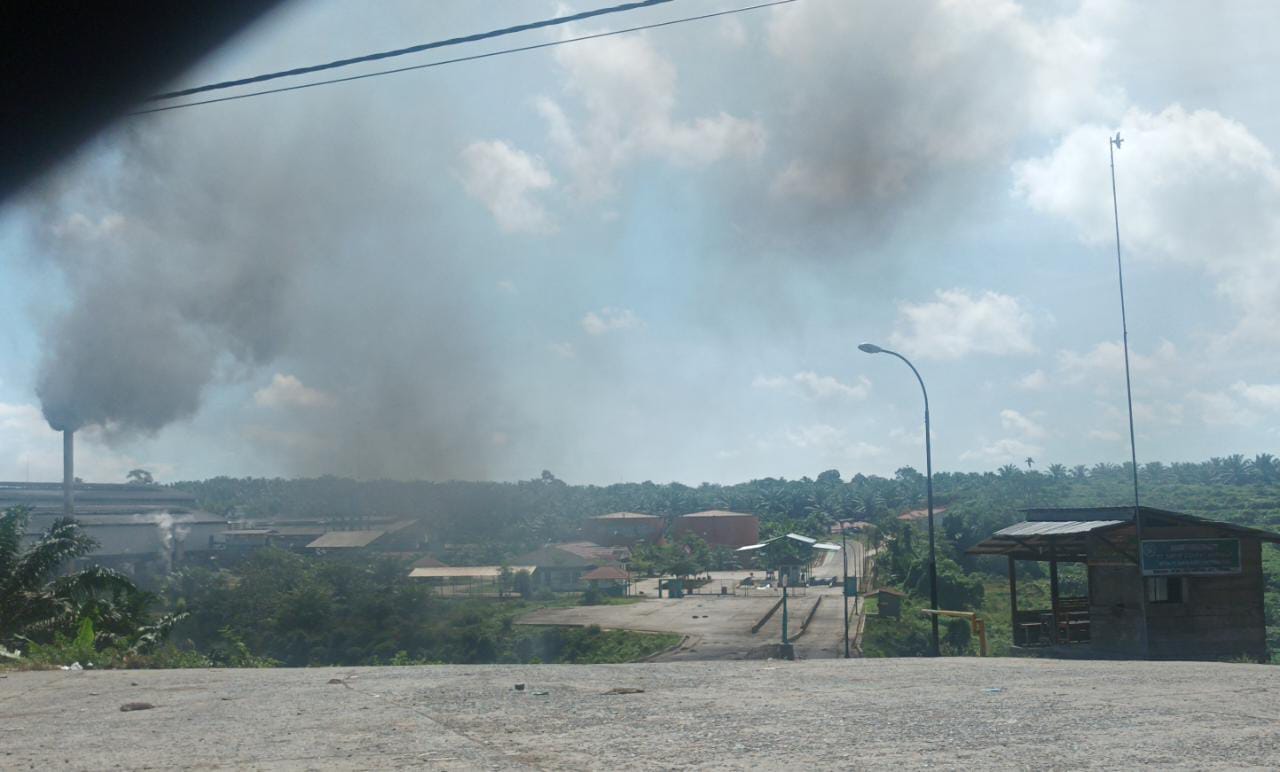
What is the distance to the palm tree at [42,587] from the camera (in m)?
17.3

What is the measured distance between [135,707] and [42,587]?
33.2 feet

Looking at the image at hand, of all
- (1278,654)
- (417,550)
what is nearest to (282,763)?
(1278,654)

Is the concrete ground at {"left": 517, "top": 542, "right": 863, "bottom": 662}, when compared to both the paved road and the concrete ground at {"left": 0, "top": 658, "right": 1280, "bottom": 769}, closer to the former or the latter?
the paved road

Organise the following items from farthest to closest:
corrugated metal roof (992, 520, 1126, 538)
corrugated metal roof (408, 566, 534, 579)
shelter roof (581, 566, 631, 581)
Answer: shelter roof (581, 566, 631, 581), corrugated metal roof (408, 566, 534, 579), corrugated metal roof (992, 520, 1126, 538)

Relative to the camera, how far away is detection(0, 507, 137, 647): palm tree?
17.3 meters

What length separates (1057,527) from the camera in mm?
18141

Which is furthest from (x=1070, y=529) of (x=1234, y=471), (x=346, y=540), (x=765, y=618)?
(x=1234, y=471)

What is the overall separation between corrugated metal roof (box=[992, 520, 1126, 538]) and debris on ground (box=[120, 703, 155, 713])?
1402 centimetres

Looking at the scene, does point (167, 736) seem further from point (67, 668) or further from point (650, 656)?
point (650, 656)

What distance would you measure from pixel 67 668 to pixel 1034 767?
505 inches

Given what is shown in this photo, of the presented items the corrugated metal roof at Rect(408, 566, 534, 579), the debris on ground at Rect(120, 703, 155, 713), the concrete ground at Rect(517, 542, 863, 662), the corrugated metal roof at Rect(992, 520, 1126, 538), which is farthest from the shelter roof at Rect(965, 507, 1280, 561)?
the corrugated metal roof at Rect(408, 566, 534, 579)

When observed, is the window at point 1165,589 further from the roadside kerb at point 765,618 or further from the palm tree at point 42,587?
the roadside kerb at point 765,618

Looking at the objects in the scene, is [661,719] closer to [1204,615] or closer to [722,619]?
[1204,615]

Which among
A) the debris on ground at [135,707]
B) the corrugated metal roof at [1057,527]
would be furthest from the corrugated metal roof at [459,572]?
the debris on ground at [135,707]
